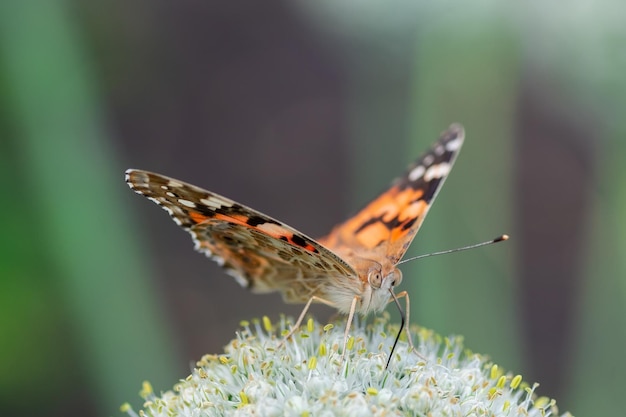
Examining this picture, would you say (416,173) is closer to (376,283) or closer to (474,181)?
(474,181)

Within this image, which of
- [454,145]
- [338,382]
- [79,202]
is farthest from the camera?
[79,202]

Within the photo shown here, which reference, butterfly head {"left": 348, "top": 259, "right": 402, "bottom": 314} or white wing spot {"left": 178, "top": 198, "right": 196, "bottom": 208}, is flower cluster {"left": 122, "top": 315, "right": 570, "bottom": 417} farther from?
white wing spot {"left": 178, "top": 198, "right": 196, "bottom": 208}

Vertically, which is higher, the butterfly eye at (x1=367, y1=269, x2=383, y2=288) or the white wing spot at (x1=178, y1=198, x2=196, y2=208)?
the white wing spot at (x1=178, y1=198, x2=196, y2=208)

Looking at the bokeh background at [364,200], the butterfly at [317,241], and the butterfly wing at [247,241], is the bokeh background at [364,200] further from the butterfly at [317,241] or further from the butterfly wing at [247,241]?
the butterfly wing at [247,241]

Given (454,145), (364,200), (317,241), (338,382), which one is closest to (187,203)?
(317,241)

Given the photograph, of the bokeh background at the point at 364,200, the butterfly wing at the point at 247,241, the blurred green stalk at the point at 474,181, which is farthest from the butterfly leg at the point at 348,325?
the blurred green stalk at the point at 474,181

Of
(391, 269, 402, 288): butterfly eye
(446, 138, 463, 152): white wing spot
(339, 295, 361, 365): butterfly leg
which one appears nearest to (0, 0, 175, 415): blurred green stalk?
(339, 295, 361, 365): butterfly leg

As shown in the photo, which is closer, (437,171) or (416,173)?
(437,171)
